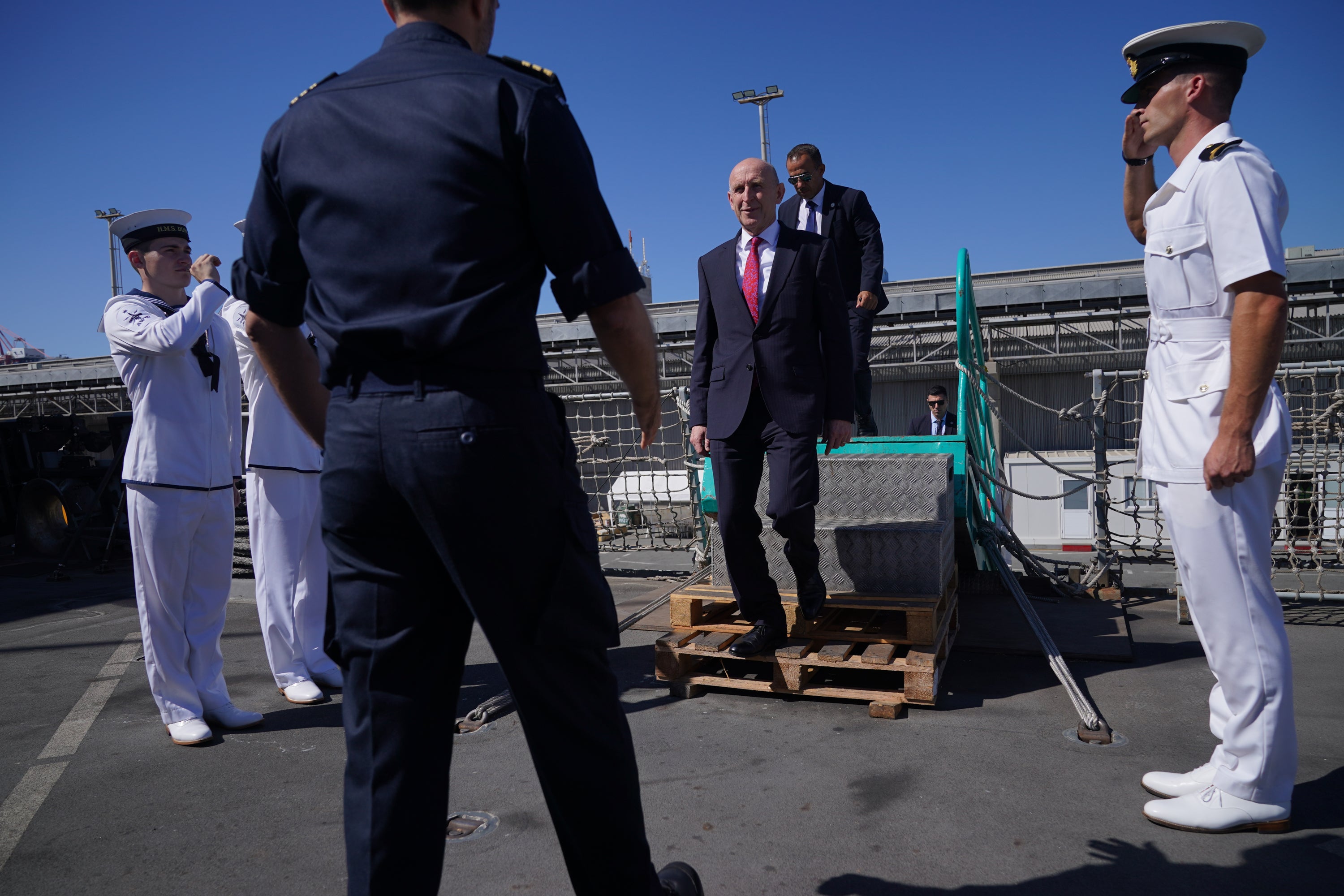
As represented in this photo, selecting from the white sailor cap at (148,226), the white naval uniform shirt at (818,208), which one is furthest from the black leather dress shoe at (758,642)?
the white sailor cap at (148,226)

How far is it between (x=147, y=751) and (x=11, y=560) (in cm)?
984

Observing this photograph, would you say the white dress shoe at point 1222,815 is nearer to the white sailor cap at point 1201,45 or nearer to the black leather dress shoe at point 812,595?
the black leather dress shoe at point 812,595

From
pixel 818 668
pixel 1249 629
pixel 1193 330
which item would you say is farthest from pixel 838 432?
pixel 1249 629

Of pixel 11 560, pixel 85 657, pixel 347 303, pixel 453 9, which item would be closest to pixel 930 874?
pixel 347 303

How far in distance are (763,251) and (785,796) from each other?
7.81 feet

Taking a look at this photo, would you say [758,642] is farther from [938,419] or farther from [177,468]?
[938,419]

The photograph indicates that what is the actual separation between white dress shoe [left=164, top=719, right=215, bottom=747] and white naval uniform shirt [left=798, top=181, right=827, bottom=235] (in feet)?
14.1

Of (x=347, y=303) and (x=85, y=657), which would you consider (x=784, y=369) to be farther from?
(x=85, y=657)

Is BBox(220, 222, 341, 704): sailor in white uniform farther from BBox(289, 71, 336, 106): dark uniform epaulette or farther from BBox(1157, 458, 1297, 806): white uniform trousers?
BBox(1157, 458, 1297, 806): white uniform trousers

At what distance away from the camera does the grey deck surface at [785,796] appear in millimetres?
2330

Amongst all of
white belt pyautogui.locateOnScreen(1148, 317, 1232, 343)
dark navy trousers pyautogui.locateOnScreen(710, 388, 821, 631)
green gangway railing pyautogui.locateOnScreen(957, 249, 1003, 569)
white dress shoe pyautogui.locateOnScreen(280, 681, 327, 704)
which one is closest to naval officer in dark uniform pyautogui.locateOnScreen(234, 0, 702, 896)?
white belt pyautogui.locateOnScreen(1148, 317, 1232, 343)

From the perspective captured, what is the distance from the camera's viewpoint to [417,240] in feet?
4.66

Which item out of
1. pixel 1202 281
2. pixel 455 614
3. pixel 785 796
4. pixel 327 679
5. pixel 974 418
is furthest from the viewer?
pixel 974 418

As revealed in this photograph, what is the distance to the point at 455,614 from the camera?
5.16 ft
